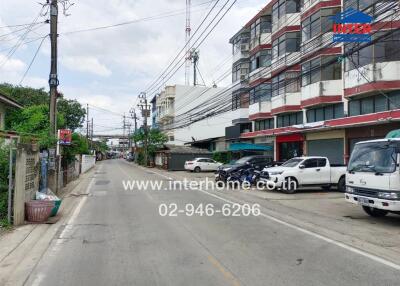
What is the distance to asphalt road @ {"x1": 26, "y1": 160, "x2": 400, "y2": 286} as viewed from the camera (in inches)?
256

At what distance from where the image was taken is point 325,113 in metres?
31.6

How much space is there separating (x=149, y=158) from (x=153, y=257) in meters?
61.6

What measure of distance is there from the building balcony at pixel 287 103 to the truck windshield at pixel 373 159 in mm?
22184

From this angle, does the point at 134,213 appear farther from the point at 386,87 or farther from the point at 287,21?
the point at 287,21

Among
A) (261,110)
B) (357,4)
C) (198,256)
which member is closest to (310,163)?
(357,4)

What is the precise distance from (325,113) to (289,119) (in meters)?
5.98

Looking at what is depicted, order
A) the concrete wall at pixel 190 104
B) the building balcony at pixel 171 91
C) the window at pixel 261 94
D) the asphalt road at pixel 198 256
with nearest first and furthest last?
the asphalt road at pixel 198 256, the window at pixel 261 94, the concrete wall at pixel 190 104, the building balcony at pixel 171 91

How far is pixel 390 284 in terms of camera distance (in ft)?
20.5

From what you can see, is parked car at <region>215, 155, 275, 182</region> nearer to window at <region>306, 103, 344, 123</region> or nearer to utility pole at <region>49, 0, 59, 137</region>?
window at <region>306, 103, 344, 123</region>

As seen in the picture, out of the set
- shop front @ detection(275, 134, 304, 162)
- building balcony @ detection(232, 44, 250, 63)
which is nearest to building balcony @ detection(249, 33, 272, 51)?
building balcony @ detection(232, 44, 250, 63)

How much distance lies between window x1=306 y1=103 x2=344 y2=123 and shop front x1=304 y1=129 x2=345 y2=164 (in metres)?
1.10

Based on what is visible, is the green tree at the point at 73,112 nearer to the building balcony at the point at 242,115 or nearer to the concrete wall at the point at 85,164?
the concrete wall at the point at 85,164

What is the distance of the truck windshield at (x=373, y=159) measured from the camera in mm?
11816

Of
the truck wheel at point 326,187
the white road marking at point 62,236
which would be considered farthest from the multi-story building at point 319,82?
the white road marking at point 62,236
